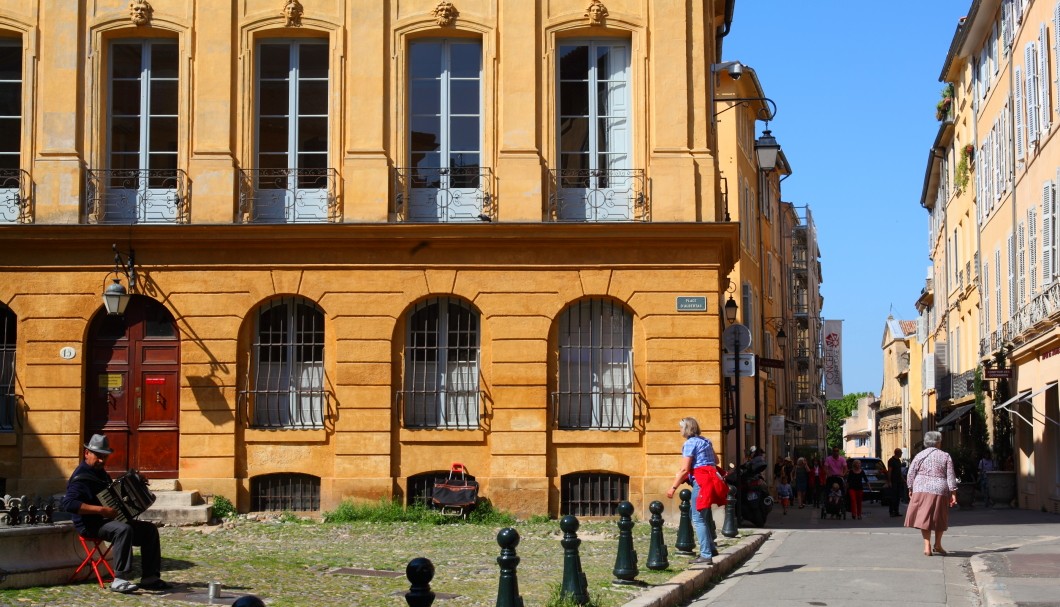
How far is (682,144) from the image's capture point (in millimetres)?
21234

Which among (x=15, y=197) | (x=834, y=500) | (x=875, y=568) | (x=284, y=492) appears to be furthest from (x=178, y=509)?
(x=834, y=500)

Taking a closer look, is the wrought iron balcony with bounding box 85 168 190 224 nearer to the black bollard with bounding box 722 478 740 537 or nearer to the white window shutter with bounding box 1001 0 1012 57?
the black bollard with bounding box 722 478 740 537

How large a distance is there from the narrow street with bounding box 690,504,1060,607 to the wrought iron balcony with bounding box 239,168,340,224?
8.31 m

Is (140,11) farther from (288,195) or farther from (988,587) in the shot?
(988,587)

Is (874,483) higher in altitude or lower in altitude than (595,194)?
lower

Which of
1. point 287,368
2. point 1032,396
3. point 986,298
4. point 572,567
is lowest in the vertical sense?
point 572,567

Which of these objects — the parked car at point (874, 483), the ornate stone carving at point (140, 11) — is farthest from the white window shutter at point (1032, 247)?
the ornate stone carving at point (140, 11)

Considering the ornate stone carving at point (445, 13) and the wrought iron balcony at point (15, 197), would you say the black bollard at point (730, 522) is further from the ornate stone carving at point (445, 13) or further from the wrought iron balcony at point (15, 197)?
the wrought iron balcony at point (15, 197)

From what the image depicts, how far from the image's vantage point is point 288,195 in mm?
21484

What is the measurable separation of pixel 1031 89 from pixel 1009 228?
Result: 17.1 feet

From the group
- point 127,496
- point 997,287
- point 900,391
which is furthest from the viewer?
point 900,391

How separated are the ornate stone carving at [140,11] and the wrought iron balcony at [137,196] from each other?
7.43 ft

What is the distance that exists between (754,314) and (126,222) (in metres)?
25.0

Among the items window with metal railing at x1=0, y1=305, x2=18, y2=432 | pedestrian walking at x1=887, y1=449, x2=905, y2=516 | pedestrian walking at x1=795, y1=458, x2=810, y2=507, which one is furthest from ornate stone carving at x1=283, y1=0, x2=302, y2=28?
pedestrian walking at x1=795, y1=458, x2=810, y2=507
